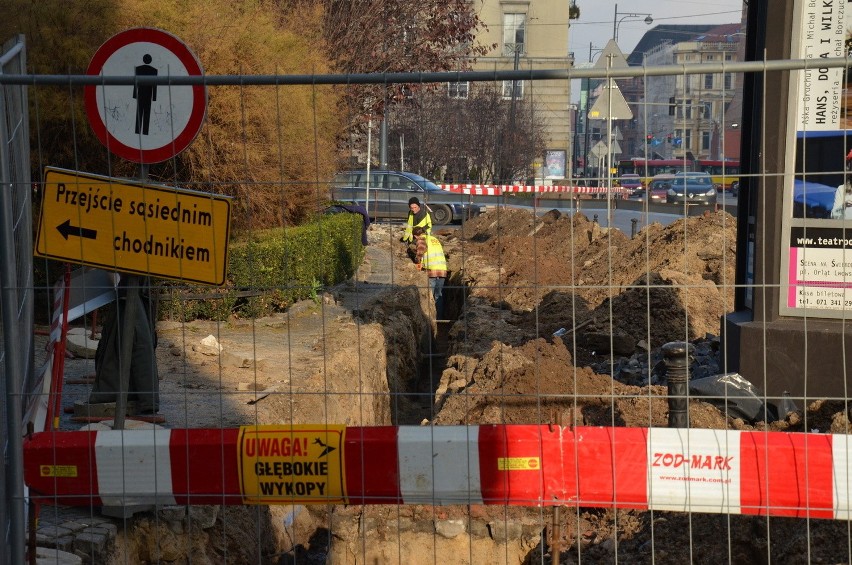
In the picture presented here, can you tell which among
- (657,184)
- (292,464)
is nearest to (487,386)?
(657,184)

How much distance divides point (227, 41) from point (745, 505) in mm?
10688

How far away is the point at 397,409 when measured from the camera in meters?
6.60

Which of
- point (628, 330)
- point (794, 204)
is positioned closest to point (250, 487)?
point (794, 204)

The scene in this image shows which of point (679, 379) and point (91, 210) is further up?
point (91, 210)

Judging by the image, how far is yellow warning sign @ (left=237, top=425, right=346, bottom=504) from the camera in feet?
13.1

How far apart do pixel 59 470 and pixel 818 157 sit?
5.19 metres

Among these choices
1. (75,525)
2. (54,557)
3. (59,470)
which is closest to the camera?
(59,470)

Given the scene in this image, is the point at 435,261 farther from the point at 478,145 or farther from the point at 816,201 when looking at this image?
the point at 478,145

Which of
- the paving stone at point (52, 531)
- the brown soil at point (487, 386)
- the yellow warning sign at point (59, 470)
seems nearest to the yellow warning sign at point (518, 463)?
the brown soil at point (487, 386)

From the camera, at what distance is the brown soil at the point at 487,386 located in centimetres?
497

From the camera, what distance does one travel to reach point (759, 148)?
6.87 metres

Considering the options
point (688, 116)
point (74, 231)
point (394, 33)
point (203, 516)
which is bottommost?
point (203, 516)

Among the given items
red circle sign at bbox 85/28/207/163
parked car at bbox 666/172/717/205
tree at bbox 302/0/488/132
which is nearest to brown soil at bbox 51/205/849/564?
parked car at bbox 666/172/717/205

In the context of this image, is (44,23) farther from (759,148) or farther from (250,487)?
(250,487)
